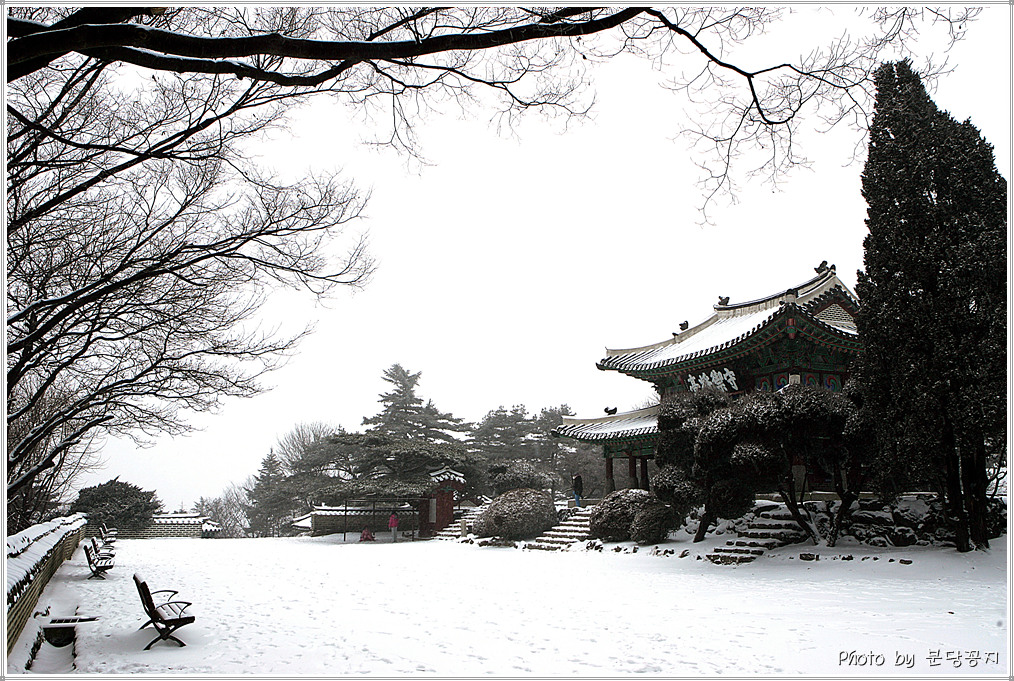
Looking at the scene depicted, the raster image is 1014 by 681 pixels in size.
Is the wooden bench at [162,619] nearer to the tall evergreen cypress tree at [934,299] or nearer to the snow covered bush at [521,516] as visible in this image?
the tall evergreen cypress tree at [934,299]

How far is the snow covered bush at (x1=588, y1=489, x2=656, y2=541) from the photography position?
12.1 m

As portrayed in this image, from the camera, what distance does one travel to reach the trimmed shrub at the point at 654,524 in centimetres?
1129

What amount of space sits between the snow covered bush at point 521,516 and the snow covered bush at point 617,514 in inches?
80.8

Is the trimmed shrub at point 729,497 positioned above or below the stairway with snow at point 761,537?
above

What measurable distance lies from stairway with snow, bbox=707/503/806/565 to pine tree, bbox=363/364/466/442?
16.2 meters

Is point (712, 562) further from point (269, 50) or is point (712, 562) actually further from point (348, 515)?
point (348, 515)

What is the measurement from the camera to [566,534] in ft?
44.9

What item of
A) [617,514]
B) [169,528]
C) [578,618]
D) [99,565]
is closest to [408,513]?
[169,528]

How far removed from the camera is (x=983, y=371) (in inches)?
277

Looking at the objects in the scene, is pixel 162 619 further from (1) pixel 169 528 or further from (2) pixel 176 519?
(2) pixel 176 519

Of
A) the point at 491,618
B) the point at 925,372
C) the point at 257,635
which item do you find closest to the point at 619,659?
the point at 491,618

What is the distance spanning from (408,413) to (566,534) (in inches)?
537

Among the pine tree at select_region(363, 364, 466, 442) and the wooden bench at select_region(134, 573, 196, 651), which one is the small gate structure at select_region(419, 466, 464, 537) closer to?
the pine tree at select_region(363, 364, 466, 442)

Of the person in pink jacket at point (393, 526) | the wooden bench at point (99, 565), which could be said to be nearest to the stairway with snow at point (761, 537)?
the wooden bench at point (99, 565)
